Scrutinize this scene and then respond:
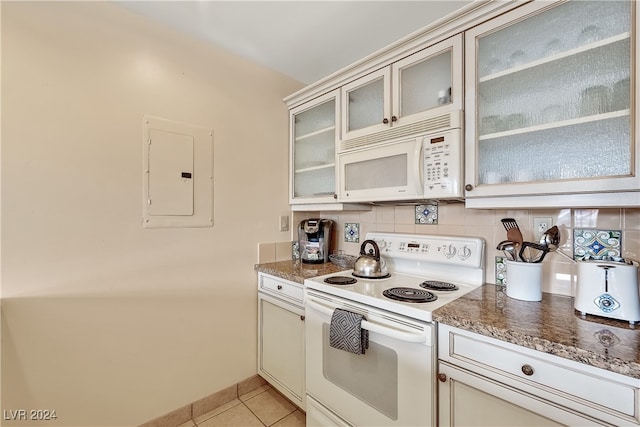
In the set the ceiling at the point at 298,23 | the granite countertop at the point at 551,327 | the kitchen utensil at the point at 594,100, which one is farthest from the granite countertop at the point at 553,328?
the ceiling at the point at 298,23

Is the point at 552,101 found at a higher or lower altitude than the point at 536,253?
higher

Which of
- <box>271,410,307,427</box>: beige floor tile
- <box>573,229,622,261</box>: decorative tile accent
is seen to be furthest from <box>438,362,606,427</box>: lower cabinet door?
<box>271,410,307,427</box>: beige floor tile

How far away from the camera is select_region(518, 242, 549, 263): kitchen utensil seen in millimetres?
1152

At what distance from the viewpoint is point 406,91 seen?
148 centimetres

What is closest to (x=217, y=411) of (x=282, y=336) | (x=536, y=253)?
(x=282, y=336)

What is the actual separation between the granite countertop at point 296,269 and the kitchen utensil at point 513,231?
94cm

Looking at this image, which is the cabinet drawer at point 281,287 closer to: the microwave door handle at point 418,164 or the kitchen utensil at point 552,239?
the microwave door handle at point 418,164

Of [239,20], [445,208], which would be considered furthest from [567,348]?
[239,20]

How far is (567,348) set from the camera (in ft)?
2.58

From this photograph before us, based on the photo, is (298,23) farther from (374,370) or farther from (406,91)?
(374,370)

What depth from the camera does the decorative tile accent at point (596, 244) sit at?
1.13m

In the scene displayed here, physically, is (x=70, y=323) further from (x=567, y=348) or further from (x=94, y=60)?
(x=567, y=348)

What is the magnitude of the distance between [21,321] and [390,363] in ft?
5.23

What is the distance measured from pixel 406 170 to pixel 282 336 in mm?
1258
